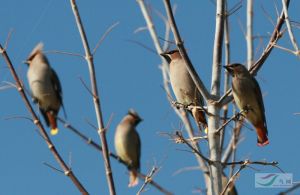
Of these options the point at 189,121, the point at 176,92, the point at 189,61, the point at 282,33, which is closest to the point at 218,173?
the point at 189,61

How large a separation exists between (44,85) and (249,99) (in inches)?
77.5

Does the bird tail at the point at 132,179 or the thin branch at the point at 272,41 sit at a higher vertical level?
the thin branch at the point at 272,41

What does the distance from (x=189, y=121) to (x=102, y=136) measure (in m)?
4.53

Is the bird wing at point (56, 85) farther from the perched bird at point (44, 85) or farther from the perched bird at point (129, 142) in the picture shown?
the perched bird at point (129, 142)

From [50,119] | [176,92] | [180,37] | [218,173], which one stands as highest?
[176,92]

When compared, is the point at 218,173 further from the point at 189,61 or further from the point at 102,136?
the point at 102,136

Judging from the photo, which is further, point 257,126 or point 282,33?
point 257,126

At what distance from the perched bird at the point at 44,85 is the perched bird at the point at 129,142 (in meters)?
0.89

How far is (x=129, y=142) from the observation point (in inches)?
211

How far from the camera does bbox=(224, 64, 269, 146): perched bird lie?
5566mm

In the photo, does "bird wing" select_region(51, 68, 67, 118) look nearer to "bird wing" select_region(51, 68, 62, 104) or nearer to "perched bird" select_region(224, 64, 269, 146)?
"bird wing" select_region(51, 68, 62, 104)

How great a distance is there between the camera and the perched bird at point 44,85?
425 cm

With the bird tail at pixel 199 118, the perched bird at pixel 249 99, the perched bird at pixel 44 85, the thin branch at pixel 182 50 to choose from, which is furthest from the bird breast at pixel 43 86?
the perched bird at pixel 249 99

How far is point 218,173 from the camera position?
174 inches
